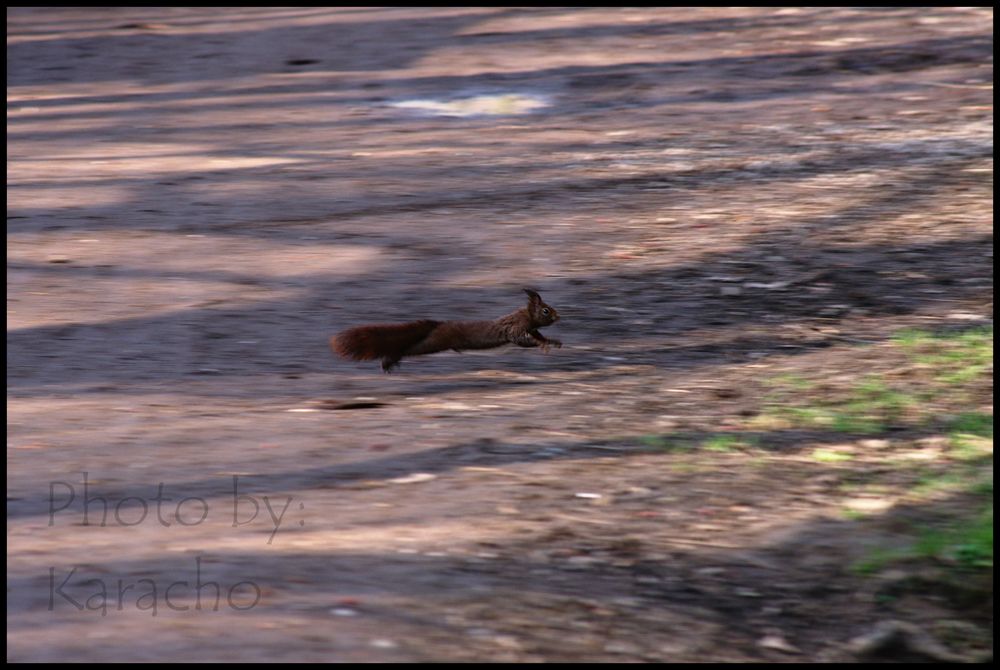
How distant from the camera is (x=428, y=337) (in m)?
6.88

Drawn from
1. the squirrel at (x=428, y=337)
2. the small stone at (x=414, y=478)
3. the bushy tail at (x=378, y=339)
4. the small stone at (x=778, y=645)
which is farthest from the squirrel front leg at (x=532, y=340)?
the small stone at (x=778, y=645)

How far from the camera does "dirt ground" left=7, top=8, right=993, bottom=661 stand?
15.1ft

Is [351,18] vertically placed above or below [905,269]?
above

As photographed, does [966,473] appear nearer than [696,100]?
Yes

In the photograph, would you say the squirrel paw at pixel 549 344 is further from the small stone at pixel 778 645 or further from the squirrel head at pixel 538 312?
the small stone at pixel 778 645

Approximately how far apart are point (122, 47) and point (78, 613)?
1410cm

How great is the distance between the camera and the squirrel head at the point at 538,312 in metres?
7.07

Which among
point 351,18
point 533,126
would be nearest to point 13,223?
point 533,126

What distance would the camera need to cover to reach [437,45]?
1648cm

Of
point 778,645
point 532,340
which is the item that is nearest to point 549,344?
point 532,340

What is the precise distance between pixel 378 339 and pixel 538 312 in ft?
2.87

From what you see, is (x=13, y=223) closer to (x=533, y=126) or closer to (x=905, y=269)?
(x=533, y=126)

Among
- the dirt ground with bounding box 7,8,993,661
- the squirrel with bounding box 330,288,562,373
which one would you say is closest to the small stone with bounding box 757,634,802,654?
the dirt ground with bounding box 7,8,993,661

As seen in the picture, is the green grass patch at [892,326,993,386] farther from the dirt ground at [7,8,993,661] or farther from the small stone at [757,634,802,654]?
the small stone at [757,634,802,654]
